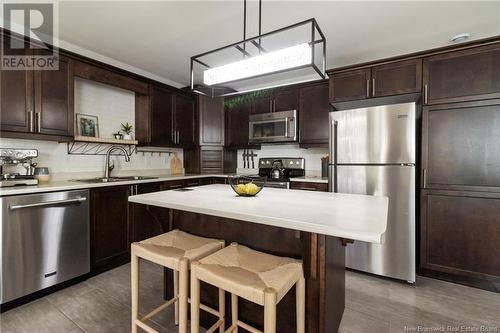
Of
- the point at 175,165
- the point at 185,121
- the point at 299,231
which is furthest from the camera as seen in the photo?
the point at 175,165

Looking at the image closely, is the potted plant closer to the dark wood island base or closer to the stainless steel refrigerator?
the dark wood island base

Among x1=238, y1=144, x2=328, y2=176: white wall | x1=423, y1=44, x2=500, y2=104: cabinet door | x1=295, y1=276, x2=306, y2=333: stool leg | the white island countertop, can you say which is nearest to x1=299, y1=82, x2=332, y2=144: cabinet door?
x1=238, y1=144, x2=328, y2=176: white wall

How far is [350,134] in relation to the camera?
264cm

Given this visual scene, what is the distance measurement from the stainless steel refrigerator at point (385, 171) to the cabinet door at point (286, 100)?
1.01 m

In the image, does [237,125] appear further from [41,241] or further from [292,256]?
[292,256]

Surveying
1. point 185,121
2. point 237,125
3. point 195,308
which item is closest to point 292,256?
point 195,308

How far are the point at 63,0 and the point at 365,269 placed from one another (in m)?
3.77

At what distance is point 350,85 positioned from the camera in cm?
282

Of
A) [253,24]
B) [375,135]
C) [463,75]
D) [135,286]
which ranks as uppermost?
[253,24]

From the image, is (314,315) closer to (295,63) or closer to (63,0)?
(295,63)

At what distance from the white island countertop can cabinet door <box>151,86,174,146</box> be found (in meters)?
2.08

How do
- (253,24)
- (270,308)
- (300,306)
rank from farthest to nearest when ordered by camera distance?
A: (253,24)
(300,306)
(270,308)

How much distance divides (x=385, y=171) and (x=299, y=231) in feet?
5.27

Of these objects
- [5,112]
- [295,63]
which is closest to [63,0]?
[5,112]
